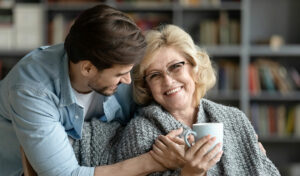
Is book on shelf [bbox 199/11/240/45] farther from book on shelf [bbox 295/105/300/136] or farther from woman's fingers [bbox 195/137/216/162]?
woman's fingers [bbox 195/137/216/162]

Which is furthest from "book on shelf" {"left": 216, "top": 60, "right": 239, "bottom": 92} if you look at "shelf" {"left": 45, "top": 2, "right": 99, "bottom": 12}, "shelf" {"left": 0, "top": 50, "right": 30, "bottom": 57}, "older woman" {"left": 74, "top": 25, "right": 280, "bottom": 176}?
"older woman" {"left": 74, "top": 25, "right": 280, "bottom": 176}

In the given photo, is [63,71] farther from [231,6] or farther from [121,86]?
[231,6]

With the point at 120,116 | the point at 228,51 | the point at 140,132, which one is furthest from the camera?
the point at 228,51

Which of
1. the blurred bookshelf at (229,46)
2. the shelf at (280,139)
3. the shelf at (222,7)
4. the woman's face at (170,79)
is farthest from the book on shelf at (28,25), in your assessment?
the woman's face at (170,79)

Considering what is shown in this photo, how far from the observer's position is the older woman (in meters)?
1.58

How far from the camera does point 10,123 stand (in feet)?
5.49

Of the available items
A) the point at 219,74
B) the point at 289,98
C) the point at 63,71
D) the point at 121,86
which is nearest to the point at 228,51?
the point at 219,74

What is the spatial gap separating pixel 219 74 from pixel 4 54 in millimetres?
2258

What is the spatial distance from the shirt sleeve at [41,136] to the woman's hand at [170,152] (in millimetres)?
238

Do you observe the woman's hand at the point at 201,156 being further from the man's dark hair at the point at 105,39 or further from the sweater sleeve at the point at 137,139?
the man's dark hair at the point at 105,39

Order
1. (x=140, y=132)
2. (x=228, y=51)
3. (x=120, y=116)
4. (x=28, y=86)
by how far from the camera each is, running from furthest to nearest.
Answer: (x=228, y=51) < (x=120, y=116) < (x=140, y=132) < (x=28, y=86)

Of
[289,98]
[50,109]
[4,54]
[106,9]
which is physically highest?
[106,9]

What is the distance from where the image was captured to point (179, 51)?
1.75 metres

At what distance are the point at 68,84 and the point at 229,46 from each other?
314cm
